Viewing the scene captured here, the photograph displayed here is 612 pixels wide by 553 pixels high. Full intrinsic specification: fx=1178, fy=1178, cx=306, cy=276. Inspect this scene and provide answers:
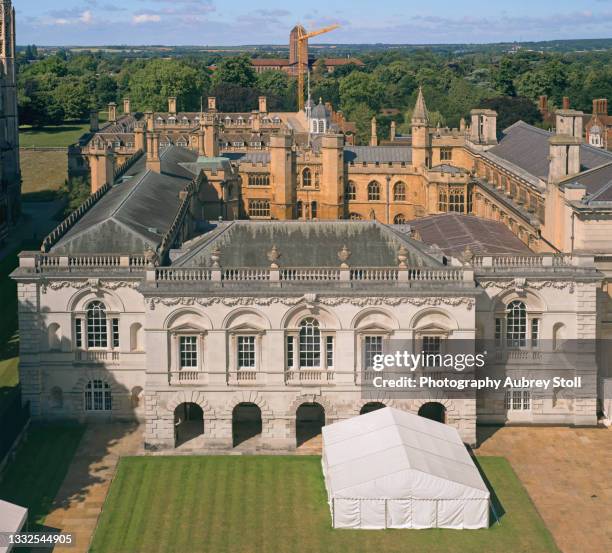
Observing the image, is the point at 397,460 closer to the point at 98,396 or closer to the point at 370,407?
the point at 370,407

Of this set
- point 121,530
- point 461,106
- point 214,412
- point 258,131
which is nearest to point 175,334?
point 214,412

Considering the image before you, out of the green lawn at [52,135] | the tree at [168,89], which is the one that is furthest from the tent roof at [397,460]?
the tree at [168,89]

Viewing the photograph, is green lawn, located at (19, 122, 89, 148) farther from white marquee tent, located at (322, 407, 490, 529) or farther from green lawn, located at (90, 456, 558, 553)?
white marquee tent, located at (322, 407, 490, 529)

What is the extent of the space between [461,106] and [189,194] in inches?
4388

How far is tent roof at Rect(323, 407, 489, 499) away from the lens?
1740 inches

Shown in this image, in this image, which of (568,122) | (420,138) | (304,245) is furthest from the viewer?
(420,138)

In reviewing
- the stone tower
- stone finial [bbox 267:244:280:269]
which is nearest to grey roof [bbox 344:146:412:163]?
the stone tower

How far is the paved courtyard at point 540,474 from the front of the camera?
44719mm

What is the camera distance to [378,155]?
3873 inches

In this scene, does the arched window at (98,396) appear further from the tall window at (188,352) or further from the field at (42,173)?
the field at (42,173)

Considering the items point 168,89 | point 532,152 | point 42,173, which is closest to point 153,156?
point 532,152

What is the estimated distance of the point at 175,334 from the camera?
52.7 metres

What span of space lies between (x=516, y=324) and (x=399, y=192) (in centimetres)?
4195

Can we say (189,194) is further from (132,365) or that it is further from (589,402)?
(589,402)
